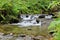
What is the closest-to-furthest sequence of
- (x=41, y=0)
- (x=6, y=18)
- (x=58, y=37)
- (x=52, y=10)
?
(x=58, y=37) → (x=6, y=18) → (x=52, y=10) → (x=41, y=0)

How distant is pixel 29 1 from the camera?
54.4ft

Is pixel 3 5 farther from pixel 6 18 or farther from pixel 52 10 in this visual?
pixel 52 10

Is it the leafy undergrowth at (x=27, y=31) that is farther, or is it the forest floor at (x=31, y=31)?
the leafy undergrowth at (x=27, y=31)

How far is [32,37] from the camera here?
7.94 metres

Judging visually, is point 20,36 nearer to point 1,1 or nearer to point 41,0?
point 1,1

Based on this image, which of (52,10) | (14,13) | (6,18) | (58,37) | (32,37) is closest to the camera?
(58,37)

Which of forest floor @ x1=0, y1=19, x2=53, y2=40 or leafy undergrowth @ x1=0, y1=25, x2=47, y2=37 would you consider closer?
forest floor @ x1=0, y1=19, x2=53, y2=40

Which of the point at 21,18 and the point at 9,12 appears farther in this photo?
the point at 21,18

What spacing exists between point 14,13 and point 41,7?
4096 millimetres

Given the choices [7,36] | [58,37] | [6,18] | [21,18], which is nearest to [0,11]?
[6,18]

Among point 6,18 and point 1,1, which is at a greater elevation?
point 1,1

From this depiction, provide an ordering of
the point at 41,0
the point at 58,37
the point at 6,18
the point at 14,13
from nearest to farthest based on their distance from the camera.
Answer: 1. the point at 58,37
2. the point at 6,18
3. the point at 14,13
4. the point at 41,0

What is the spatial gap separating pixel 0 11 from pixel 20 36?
4.21m

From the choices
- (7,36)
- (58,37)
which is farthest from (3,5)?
(58,37)
